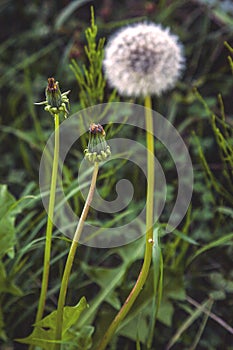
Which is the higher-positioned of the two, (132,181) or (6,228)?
(132,181)

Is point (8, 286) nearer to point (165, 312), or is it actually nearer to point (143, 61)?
point (165, 312)

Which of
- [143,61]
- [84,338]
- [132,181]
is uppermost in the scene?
[143,61]

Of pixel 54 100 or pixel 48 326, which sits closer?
pixel 54 100

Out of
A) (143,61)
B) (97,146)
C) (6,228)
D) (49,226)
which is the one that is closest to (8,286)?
(6,228)

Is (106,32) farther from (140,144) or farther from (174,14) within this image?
(140,144)

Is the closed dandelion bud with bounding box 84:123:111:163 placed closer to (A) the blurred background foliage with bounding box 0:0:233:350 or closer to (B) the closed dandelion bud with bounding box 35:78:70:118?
(B) the closed dandelion bud with bounding box 35:78:70:118

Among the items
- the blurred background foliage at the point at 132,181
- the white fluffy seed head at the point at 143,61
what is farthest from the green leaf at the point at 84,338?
the white fluffy seed head at the point at 143,61

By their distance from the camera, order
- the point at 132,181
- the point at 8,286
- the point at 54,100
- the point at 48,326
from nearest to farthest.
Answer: the point at 54,100 → the point at 48,326 → the point at 8,286 → the point at 132,181
